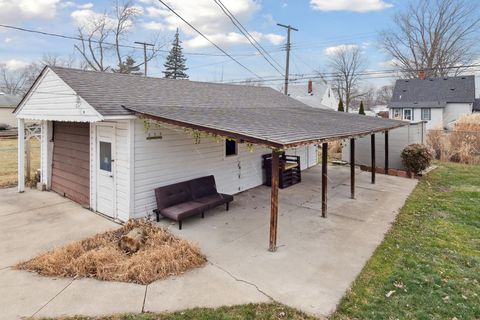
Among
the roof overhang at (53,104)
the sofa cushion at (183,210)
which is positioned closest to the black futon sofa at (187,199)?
the sofa cushion at (183,210)

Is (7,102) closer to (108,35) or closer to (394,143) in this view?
(108,35)

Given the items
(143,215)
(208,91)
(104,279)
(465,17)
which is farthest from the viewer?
(465,17)

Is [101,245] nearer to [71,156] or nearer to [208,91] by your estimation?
[71,156]

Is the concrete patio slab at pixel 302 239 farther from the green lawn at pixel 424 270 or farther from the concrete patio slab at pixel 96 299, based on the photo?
the concrete patio slab at pixel 96 299

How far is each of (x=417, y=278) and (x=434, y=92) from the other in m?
34.2

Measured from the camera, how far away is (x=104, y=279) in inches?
177

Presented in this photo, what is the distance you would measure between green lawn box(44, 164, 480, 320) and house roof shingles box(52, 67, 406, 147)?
228 cm

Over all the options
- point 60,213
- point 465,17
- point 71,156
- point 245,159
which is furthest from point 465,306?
point 465,17

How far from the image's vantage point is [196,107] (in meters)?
8.49

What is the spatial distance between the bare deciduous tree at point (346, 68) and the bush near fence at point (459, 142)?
2696cm

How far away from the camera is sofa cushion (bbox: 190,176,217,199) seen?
297 inches

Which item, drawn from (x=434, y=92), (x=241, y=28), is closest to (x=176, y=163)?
(x=241, y=28)

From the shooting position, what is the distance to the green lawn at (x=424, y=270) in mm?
3867

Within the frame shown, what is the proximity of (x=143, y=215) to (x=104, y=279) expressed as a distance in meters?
2.49
